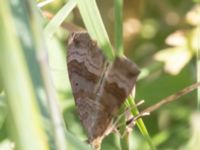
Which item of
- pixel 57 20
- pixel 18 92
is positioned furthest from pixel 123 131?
pixel 18 92

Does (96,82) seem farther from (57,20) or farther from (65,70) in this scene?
(65,70)

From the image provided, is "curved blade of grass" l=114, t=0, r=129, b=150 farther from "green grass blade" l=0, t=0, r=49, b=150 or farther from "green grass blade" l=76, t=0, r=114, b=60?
"green grass blade" l=0, t=0, r=49, b=150

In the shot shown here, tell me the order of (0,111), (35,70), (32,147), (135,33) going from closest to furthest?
(32,147), (35,70), (0,111), (135,33)

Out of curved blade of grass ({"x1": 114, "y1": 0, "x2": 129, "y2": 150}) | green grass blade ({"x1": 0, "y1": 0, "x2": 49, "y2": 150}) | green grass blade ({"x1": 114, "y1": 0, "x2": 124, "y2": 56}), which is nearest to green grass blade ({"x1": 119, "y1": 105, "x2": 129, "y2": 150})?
curved blade of grass ({"x1": 114, "y1": 0, "x2": 129, "y2": 150})

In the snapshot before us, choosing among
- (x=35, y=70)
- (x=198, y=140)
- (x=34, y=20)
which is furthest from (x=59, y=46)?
(x=34, y=20)

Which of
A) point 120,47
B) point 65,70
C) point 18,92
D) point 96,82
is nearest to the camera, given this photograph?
point 18,92

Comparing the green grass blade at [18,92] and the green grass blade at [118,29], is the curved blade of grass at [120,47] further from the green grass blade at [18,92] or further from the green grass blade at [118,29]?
the green grass blade at [18,92]

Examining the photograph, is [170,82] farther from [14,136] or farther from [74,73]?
[14,136]
